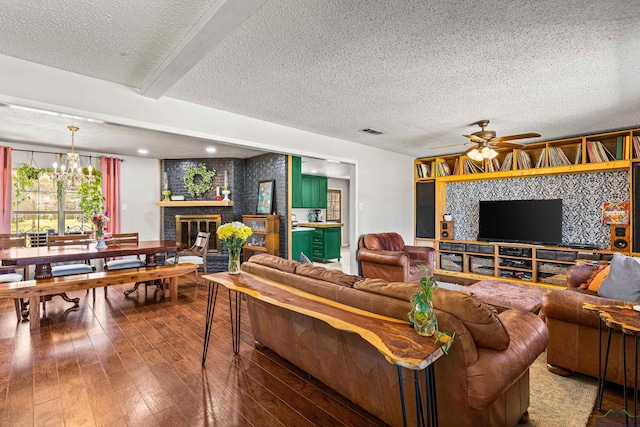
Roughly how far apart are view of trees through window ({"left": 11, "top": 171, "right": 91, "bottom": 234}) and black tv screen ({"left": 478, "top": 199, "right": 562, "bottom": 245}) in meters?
7.43

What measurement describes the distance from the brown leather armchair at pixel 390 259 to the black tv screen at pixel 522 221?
1.44 m

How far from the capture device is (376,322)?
63.4 inches

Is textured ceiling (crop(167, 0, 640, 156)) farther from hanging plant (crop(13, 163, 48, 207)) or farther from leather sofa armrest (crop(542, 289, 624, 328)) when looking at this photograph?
hanging plant (crop(13, 163, 48, 207))

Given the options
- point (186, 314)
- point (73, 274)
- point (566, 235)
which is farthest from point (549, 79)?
point (73, 274)

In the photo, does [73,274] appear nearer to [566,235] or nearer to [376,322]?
[376,322]

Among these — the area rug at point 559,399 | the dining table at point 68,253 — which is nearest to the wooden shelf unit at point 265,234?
the dining table at point 68,253

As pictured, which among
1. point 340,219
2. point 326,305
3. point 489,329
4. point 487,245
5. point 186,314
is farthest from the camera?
point 340,219

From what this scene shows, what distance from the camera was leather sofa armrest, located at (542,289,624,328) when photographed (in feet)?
7.23

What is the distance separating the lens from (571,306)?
2.29m

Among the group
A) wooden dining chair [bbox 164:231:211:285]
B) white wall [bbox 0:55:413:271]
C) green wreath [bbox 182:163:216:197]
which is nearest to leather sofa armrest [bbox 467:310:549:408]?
white wall [bbox 0:55:413:271]

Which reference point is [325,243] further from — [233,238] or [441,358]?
[441,358]

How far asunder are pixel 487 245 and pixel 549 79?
343 cm

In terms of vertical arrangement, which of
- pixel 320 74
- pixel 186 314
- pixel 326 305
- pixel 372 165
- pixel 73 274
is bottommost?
pixel 186 314

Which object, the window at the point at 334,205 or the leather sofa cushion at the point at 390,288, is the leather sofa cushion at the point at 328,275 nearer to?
the leather sofa cushion at the point at 390,288
